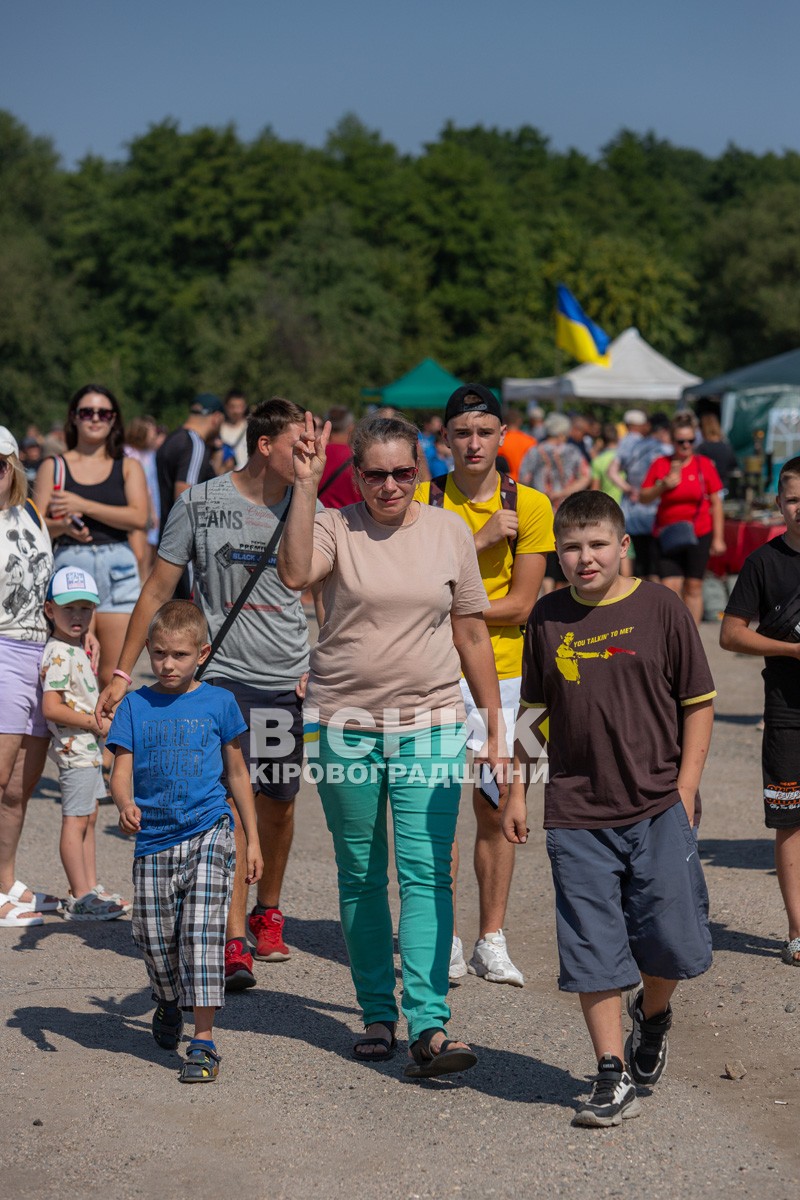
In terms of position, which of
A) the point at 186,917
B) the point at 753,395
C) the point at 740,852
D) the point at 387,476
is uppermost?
the point at 753,395

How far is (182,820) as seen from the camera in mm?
4664

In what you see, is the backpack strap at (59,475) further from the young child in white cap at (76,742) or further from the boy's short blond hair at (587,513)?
the boy's short blond hair at (587,513)

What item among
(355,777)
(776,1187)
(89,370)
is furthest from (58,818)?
(89,370)

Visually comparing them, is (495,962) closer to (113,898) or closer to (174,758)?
(174,758)

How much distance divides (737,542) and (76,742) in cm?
1188

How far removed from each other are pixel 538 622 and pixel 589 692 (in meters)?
0.28

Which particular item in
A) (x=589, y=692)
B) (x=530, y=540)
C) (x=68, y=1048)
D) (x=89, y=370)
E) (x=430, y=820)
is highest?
(x=89, y=370)

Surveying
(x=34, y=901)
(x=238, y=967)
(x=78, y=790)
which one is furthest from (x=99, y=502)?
(x=238, y=967)

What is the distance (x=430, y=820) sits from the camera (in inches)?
182

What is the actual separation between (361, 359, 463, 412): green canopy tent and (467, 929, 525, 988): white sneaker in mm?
23046

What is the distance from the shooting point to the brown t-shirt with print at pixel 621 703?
166 inches

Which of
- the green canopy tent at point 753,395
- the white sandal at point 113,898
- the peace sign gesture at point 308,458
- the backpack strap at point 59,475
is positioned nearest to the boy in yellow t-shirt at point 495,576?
the peace sign gesture at point 308,458

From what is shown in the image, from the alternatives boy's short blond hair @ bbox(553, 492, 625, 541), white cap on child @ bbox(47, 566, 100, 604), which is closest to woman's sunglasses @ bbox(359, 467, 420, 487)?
boy's short blond hair @ bbox(553, 492, 625, 541)

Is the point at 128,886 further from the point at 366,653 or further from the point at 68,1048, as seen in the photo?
the point at 366,653
